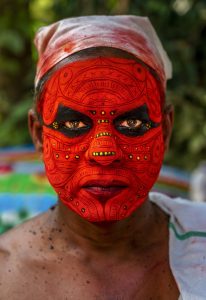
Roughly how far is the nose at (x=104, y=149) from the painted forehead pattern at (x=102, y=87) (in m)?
0.09

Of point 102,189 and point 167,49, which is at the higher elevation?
point 102,189

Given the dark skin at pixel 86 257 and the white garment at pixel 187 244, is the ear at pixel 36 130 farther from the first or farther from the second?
the white garment at pixel 187 244

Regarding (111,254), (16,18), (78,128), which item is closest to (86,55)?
(78,128)

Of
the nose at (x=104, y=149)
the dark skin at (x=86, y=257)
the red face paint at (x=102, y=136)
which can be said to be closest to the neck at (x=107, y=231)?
the dark skin at (x=86, y=257)

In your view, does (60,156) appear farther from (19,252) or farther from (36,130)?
(19,252)

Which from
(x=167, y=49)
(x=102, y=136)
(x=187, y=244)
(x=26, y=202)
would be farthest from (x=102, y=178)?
(x=167, y=49)

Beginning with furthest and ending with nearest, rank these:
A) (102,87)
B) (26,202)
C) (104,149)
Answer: (26,202)
(102,87)
(104,149)

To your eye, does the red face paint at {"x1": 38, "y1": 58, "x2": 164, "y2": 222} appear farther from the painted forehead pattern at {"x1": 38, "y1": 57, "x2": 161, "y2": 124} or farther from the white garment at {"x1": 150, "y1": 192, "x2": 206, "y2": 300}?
the white garment at {"x1": 150, "y1": 192, "x2": 206, "y2": 300}

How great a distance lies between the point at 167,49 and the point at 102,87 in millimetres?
4243

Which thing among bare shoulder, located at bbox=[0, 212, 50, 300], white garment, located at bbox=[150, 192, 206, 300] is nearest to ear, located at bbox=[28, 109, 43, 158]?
bare shoulder, located at bbox=[0, 212, 50, 300]

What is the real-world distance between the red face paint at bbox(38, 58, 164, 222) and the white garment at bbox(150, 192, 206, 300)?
0.32 m

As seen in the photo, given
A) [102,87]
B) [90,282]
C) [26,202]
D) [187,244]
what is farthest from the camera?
[26,202]

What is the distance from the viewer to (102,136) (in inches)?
87.8

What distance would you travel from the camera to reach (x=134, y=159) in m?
2.31
